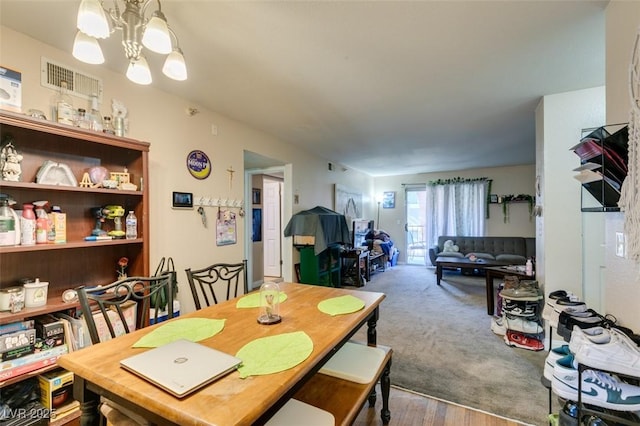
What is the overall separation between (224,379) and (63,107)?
6.56ft

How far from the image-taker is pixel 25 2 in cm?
148

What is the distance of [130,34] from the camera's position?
1.25 metres

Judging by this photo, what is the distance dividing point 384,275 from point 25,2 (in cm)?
588

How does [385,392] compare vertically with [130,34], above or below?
below

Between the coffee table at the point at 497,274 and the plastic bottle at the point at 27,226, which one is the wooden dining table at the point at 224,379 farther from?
the coffee table at the point at 497,274

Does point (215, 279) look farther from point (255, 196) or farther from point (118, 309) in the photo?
point (255, 196)

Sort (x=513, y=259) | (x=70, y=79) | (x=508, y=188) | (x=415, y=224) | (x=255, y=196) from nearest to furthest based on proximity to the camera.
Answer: (x=70, y=79), (x=255, y=196), (x=513, y=259), (x=508, y=188), (x=415, y=224)

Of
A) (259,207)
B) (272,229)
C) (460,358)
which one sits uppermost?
(259,207)

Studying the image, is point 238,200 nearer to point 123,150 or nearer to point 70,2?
point 123,150

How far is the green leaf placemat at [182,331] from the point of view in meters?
→ 1.12

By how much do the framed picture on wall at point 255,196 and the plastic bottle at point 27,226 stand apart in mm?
3374

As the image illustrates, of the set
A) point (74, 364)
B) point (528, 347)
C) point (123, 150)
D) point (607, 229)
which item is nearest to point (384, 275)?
point (528, 347)

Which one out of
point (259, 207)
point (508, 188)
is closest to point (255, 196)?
point (259, 207)

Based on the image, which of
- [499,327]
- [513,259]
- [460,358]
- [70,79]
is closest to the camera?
[70,79]
